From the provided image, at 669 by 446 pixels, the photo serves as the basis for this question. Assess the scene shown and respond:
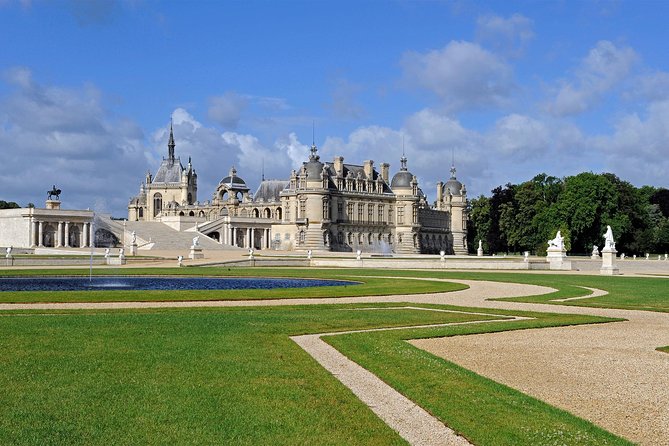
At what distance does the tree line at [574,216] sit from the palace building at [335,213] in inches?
256

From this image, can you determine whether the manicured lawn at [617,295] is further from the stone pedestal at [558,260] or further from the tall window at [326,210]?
the tall window at [326,210]

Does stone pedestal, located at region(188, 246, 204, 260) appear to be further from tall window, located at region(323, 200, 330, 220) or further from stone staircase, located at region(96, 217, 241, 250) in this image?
tall window, located at region(323, 200, 330, 220)

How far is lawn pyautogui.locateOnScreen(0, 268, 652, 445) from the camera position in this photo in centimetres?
905

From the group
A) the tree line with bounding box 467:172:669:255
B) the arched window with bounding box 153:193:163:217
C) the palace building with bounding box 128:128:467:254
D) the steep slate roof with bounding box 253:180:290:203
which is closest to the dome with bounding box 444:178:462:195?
the palace building with bounding box 128:128:467:254

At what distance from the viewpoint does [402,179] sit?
10394 cm

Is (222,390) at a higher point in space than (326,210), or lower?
lower

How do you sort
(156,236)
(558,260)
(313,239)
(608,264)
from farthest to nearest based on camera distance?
1. (313,239)
2. (156,236)
3. (558,260)
4. (608,264)

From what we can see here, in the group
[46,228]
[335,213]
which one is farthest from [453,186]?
[46,228]

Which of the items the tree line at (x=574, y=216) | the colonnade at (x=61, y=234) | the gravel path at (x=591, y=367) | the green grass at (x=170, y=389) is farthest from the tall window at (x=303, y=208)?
the green grass at (x=170, y=389)

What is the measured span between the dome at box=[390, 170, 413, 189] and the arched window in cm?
4453

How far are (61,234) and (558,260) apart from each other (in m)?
56.2

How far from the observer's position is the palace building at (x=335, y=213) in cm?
9256

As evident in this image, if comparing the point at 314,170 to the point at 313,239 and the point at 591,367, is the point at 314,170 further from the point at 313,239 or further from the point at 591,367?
the point at 591,367

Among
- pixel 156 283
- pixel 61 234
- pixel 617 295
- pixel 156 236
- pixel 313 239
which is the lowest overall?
pixel 617 295
